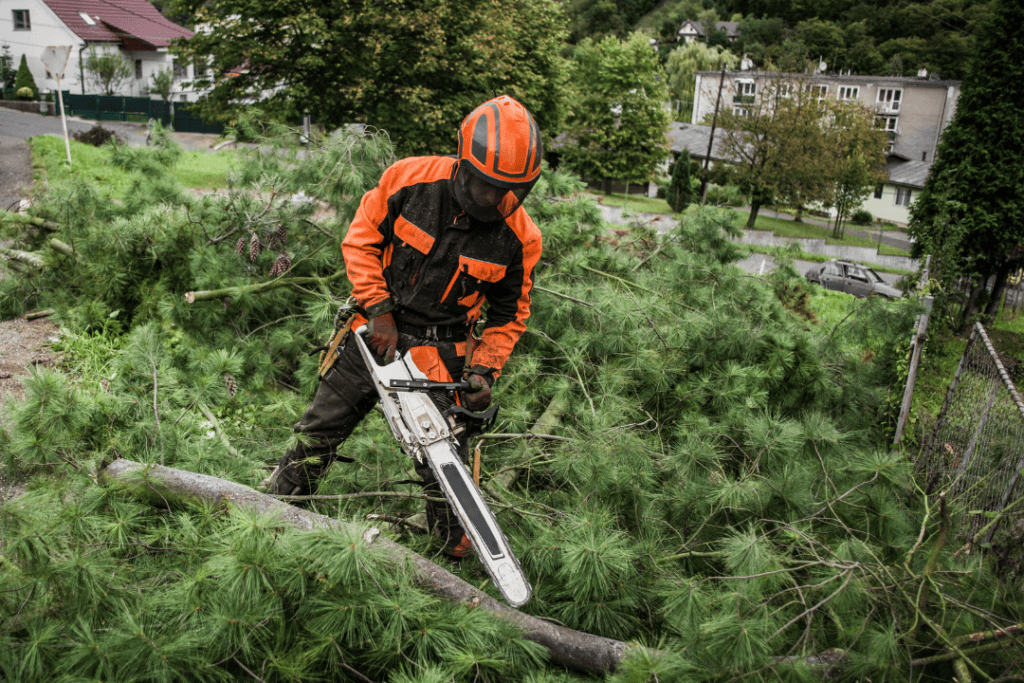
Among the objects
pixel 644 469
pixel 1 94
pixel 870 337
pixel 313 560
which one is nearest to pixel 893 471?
pixel 644 469

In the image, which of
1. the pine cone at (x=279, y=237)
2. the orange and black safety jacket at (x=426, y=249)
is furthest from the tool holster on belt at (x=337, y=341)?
the pine cone at (x=279, y=237)

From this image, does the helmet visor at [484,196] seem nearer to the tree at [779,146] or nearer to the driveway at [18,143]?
the driveway at [18,143]

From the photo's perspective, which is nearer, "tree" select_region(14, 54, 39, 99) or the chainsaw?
the chainsaw

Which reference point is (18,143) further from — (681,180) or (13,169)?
(681,180)

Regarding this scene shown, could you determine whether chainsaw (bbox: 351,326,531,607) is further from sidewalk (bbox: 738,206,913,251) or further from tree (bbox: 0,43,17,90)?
sidewalk (bbox: 738,206,913,251)

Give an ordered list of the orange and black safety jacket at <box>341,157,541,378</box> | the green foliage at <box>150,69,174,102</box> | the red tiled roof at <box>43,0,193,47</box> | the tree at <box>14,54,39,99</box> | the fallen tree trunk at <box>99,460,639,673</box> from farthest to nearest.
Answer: the green foliage at <box>150,69,174,102</box>, the red tiled roof at <box>43,0,193,47</box>, the tree at <box>14,54,39,99</box>, the orange and black safety jacket at <box>341,157,541,378</box>, the fallen tree trunk at <box>99,460,639,673</box>

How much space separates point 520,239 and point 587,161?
2906cm

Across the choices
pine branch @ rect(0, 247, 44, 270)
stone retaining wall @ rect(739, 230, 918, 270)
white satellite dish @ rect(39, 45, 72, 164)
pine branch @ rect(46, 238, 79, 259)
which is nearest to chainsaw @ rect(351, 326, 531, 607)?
pine branch @ rect(46, 238, 79, 259)

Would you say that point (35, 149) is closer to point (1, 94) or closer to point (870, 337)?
point (1, 94)

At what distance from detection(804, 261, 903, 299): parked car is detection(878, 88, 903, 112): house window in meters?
30.2

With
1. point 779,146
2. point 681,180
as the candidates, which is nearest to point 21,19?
point 681,180

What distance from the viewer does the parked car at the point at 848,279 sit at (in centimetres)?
1611

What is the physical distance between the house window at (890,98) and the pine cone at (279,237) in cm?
→ 4574

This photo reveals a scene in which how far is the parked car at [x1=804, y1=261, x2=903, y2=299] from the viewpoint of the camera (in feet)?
52.9
